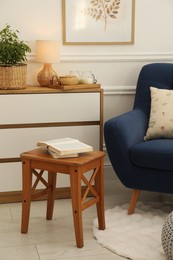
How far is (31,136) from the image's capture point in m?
3.49

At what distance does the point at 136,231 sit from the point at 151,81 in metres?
1.26

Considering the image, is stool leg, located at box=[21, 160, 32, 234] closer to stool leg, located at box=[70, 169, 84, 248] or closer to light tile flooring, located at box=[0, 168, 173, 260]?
light tile flooring, located at box=[0, 168, 173, 260]

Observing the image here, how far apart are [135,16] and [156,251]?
2002 millimetres

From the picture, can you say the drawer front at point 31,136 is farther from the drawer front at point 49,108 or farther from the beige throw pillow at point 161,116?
the beige throw pillow at point 161,116

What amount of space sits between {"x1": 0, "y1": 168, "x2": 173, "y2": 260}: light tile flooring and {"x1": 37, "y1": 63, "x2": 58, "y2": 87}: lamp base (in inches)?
33.6

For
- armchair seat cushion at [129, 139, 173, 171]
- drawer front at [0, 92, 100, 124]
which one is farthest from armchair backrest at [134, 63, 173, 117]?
armchair seat cushion at [129, 139, 173, 171]

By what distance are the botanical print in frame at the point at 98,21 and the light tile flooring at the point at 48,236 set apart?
1226 millimetres

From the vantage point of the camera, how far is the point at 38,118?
11.4 feet

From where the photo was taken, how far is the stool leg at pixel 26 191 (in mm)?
2889

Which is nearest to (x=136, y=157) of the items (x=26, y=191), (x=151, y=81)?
(x=26, y=191)

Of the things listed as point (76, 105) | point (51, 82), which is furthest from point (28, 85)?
point (76, 105)

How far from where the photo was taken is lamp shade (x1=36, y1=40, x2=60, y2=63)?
361 cm

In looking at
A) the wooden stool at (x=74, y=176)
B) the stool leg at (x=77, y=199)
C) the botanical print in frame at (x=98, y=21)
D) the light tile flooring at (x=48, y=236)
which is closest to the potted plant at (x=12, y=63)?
the botanical print in frame at (x=98, y=21)

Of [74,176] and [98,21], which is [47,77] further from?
[74,176]
